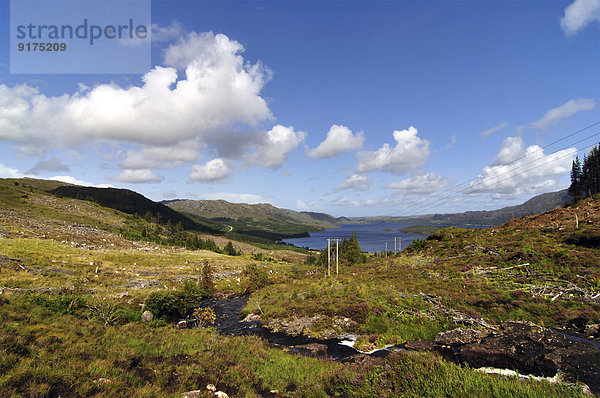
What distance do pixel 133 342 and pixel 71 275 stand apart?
31.3m

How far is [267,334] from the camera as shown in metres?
28.1

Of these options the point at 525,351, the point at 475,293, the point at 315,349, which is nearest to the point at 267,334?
the point at 315,349

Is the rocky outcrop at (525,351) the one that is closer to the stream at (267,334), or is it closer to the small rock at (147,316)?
the stream at (267,334)

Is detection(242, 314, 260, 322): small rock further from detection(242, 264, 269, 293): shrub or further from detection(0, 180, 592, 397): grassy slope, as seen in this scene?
detection(242, 264, 269, 293): shrub

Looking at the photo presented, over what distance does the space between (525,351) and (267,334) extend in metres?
22.2

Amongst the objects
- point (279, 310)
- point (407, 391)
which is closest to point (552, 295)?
point (407, 391)

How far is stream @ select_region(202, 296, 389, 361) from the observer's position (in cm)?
2227

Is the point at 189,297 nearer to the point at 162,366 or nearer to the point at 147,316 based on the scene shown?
the point at 147,316

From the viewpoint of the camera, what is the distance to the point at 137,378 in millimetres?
11508

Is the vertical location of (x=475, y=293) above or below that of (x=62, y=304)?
below

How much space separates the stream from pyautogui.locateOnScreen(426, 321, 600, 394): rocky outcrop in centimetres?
576

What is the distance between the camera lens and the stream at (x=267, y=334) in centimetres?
2227

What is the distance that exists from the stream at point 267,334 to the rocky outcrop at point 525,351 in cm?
576

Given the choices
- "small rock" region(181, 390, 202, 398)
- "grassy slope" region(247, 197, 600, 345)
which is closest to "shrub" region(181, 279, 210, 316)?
"grassy slope" region(247, 197, 600, 345)
